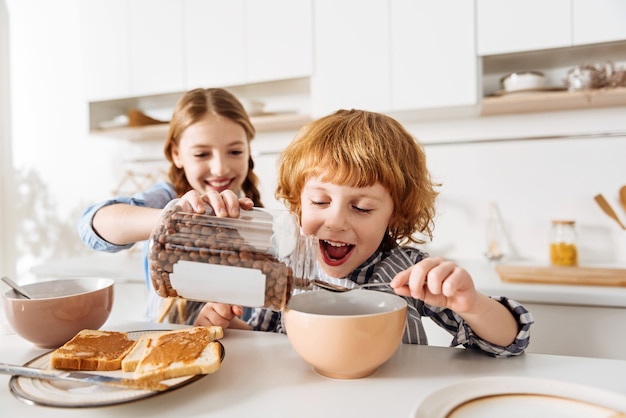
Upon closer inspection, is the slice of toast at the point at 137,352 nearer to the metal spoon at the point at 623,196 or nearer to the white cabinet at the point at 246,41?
the white cabinet at the point at 246,41

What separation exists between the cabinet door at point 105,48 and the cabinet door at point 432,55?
1.34m

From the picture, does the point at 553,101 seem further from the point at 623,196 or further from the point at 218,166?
the point at 218,166

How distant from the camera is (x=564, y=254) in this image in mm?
1810

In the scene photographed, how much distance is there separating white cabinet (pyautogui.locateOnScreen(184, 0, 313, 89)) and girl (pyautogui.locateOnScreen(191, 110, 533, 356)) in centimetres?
112

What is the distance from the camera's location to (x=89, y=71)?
240cm

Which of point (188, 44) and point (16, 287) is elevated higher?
point (188, 44)

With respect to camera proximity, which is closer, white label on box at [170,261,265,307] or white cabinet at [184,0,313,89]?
white label on box at [170,261,265,307]

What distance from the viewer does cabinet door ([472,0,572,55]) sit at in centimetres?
169

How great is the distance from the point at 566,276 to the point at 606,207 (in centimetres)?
48

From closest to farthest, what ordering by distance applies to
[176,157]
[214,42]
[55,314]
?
[55,314] < [176,157] < [214,42]

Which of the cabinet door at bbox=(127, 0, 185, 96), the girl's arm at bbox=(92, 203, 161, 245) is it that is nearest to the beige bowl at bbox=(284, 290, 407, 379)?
the girl's arm at bbox=(92, 203, 161, 245)

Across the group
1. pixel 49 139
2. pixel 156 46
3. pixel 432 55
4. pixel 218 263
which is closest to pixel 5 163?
pixel 49 139

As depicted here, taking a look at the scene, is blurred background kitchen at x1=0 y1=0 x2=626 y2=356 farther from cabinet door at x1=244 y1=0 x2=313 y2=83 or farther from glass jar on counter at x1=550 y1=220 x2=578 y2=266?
glass jar on counter at x1=550 y1=220 x2=578 y2=266

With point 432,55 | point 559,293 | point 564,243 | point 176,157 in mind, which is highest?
point 432,55
